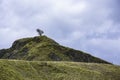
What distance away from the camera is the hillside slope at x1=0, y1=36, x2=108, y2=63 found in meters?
130

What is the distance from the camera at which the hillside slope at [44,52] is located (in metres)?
130

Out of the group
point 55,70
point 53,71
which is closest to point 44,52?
point 55,70

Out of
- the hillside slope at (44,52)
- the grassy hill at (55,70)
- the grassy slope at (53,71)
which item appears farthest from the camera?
the hillside slope at (44,52)

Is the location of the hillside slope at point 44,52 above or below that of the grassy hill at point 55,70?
above

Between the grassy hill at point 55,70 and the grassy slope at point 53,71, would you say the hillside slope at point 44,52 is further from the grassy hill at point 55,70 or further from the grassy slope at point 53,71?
the grassy slope at point 53,71

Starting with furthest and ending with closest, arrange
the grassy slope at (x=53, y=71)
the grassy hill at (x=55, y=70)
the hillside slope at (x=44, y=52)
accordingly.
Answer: the hillside slope at (x=44, y=52), the grassy hill at (x=55, y=70), the grassy slope at (x=53, y=71)

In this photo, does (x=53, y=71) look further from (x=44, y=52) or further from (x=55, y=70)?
(x=44, y=52)

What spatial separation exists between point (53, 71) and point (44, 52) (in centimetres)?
6417

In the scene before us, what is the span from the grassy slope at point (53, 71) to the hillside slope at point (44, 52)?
50990 mm

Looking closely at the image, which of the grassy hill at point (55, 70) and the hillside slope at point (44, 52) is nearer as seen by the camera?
the grassy hill at point (55, 70)

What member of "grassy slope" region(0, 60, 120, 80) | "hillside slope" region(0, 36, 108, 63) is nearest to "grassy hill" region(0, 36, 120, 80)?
"grassy slope" region(0, 60, 120, 80)

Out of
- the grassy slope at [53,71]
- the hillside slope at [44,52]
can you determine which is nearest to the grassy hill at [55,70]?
the grassy slope at [53,71]

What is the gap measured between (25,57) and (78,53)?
2102 centimetres

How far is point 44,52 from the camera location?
435ft
